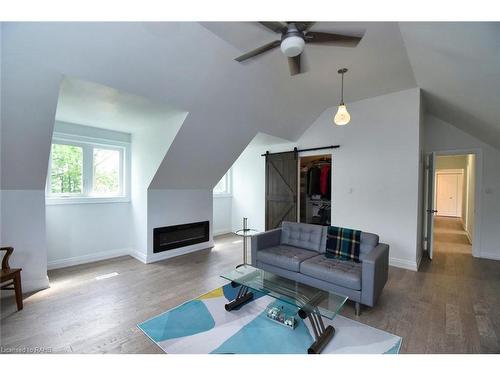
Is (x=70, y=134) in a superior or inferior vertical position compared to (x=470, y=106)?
inferior

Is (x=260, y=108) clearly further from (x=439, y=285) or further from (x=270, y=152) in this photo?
(x=439, y=285)

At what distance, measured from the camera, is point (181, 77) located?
2.52 metres

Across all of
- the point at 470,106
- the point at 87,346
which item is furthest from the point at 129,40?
the point at 470,106

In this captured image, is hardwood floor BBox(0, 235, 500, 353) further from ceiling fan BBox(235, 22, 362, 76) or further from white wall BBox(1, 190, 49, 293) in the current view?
ceiling fan BBox(235, 22, 362, 76)

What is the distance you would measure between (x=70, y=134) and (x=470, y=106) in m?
5.95

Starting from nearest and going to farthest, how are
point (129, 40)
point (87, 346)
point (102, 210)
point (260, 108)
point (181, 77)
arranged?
point (87, 346) → point (129, 40) → point (181, 77) → point (260, 108) → point (102, 210)

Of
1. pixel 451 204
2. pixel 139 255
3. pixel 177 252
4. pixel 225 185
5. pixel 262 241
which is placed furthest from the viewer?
pixel 451 204

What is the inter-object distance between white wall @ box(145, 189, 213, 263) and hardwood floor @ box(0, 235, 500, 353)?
0.52 m

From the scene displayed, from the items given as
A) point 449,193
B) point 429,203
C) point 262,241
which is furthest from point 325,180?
point 449,193

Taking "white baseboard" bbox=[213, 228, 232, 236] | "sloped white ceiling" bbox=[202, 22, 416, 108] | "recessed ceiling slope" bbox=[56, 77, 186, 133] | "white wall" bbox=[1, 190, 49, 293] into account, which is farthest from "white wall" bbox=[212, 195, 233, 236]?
"white wall" bbox=[1, 190, 49, 293]

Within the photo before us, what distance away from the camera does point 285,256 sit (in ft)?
9.39

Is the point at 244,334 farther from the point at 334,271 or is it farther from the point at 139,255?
the point at 139,255

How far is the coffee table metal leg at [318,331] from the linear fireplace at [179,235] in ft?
9.78

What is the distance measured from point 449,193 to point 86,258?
1263 cm
